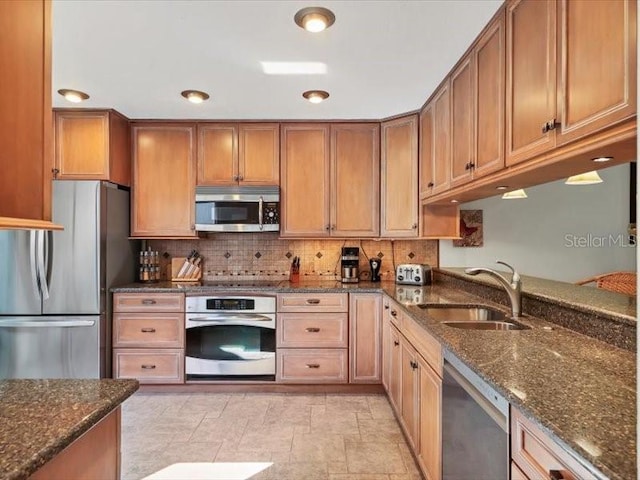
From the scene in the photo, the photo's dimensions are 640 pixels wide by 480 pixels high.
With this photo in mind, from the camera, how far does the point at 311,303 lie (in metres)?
3.20

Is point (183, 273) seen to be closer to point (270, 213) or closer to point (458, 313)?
point (270, 213)

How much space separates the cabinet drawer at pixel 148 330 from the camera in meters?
3.16

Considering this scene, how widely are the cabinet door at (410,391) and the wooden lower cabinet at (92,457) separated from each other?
1.47 m

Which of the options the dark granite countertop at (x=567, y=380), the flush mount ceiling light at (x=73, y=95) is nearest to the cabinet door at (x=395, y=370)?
the dark granite countertop at (x=567, y=380)

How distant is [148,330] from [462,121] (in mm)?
2928

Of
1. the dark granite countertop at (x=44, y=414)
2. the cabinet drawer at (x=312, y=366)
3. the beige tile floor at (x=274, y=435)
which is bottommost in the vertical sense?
the beige tile floor at (x=274, y=435)

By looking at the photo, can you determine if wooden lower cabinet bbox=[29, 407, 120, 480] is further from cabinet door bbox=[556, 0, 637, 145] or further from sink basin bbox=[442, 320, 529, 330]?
cabinet door bbox=[556, 0, 637, 145]

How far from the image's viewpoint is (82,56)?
224cm

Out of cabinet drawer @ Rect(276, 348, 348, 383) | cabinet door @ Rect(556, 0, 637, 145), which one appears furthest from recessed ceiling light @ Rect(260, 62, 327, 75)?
cabinet drawer @ Rect(276, 348, 348, 383)

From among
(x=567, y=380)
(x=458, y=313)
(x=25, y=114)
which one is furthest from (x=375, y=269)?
(x=25, y=114)

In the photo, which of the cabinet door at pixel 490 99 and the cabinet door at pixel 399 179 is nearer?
the cabinet door at pixel 490 99

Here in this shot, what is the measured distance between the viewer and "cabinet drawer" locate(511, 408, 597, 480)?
2.62ft

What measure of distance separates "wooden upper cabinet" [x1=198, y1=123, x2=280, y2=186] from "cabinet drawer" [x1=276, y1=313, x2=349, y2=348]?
1314 mm

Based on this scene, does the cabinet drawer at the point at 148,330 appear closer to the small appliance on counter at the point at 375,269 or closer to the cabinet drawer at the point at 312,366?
the cabinet drawer at the point at 312,366
